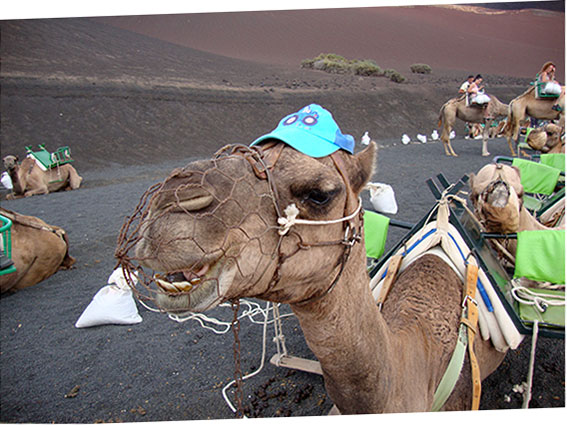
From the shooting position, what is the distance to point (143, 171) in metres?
12.3

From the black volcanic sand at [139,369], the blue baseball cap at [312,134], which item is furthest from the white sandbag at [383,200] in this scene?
the blue baseball cap at [312,134]

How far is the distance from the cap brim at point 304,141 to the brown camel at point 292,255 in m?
0.02

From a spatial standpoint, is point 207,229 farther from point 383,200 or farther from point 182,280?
point 383,200

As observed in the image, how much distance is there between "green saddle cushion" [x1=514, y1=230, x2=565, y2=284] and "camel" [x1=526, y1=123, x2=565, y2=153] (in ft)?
23.3

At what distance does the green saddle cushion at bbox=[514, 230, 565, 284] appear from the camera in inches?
80.9

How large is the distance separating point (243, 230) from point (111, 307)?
2883 mm

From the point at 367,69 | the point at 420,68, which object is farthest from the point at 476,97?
the point at 420,68

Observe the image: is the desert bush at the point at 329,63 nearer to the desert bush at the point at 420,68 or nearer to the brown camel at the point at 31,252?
the desert bush at the point at 420,68

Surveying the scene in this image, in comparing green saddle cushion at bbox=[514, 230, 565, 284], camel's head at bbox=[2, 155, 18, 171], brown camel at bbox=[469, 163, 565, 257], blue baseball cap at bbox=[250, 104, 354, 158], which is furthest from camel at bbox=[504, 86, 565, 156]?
camel's head at bbox=[2, 155, 18, 171]

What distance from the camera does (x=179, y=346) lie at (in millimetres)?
3193

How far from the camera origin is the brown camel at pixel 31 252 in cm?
421

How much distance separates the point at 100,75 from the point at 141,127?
412 centimetres

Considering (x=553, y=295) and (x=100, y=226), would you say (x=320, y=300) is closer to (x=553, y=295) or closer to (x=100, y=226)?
(x=553, y=295)

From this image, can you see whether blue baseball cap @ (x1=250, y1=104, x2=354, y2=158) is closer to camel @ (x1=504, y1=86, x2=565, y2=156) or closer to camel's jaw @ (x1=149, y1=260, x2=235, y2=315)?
camel's jaw @ (x1=149, y1=260, x2=235, y2=315)
